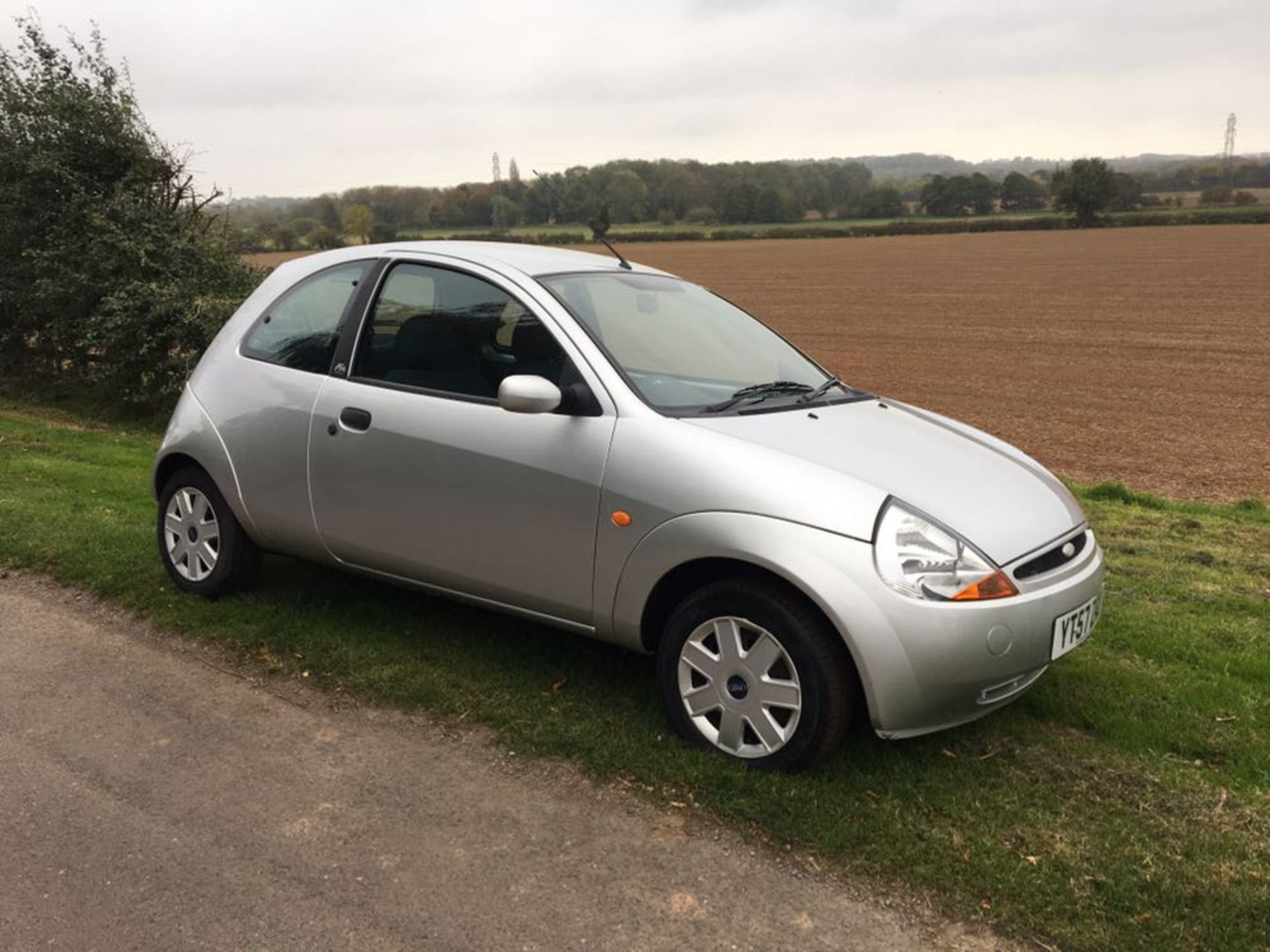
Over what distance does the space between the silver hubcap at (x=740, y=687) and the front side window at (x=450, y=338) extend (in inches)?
45.2

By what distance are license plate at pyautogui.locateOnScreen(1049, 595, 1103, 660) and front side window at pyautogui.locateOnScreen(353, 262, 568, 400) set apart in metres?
1.95

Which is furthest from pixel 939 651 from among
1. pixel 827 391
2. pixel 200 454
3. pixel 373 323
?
pixel 200 454

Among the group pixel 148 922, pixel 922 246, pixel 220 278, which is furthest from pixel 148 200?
pixel 922 246

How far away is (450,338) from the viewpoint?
4363 mm

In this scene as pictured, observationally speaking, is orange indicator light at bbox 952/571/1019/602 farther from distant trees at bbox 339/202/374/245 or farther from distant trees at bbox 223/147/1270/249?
distant trees at bbox 223/147/1270/249

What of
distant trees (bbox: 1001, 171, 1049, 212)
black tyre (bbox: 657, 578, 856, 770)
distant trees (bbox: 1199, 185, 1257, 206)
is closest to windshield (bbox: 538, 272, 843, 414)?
black tyre (bbox: 657, 578, 856, 770)

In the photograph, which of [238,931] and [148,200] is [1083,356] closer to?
[148,200]

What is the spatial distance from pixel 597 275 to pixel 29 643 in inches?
119

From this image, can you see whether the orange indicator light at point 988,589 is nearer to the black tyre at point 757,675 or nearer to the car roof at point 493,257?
the black tyre at point 757,675

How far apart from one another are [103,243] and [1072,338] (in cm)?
2571

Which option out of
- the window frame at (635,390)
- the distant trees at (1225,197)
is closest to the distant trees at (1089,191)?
the distant trees at (1225,197)

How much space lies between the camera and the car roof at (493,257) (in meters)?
4.41

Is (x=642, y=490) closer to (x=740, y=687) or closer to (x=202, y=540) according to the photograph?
(x=740, y=687)

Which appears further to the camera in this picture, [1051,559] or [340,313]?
[340,313]
